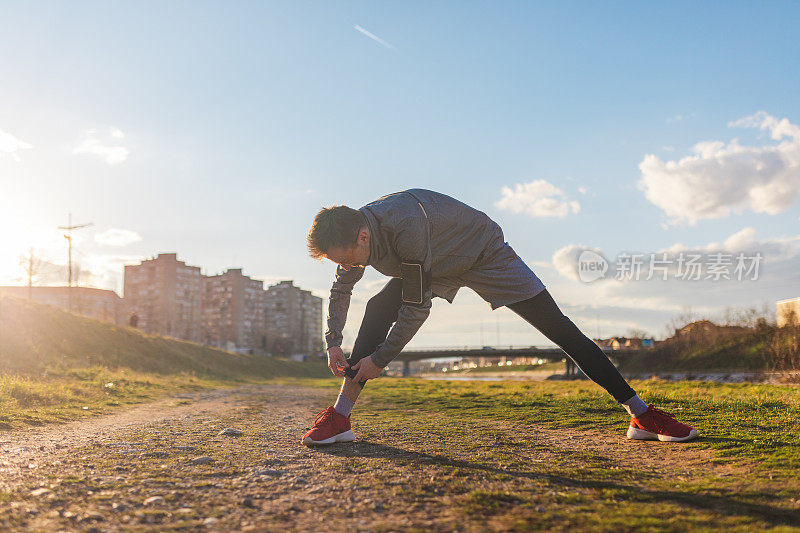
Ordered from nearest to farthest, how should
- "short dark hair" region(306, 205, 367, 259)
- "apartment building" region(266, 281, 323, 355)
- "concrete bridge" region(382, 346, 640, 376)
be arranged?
"short dark hair" region(306, 205, 367, 259) < "concrete bridge" region(382, 346, 640, 376) < "apartment building" region(266, 281, 323, 355)

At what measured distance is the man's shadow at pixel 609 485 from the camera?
1939 mm

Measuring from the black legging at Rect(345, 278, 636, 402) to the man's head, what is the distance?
2.36 feet

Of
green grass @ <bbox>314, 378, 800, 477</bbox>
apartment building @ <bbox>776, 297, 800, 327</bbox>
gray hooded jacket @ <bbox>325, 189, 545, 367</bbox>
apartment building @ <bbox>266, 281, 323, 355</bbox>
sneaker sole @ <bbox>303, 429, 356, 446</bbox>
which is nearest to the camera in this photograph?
green grass @ <bbox>314, 378, 800, 477</bbox>

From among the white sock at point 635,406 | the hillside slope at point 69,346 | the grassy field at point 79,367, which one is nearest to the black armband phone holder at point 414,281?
the white sock at point 635,406

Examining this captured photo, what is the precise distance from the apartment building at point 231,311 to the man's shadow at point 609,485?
92.8 metres

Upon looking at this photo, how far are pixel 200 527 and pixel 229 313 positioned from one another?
9778 centimetres

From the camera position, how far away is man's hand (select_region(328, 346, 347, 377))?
3.83 meters

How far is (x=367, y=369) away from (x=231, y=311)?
9610cm

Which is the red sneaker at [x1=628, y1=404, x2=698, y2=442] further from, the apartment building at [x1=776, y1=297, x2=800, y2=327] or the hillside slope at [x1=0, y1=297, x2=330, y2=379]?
the apartment building at [x1=776, y1=297, x2=800, y2=327]

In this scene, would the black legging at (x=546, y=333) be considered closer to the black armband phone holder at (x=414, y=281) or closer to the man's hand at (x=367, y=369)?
the man's hand at (x=367, y=369)

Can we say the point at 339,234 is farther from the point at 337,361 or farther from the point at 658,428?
the point at 658,428

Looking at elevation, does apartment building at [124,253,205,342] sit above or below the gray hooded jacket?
above

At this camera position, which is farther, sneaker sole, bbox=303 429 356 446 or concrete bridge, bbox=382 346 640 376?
concrete bridge, bbox=382 346 640 376

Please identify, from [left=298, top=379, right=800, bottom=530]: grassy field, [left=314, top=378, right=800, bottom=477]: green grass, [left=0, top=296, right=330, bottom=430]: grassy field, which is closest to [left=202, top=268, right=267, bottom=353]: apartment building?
[left=0, top=296, right=330, bottom=430]: grassy field
